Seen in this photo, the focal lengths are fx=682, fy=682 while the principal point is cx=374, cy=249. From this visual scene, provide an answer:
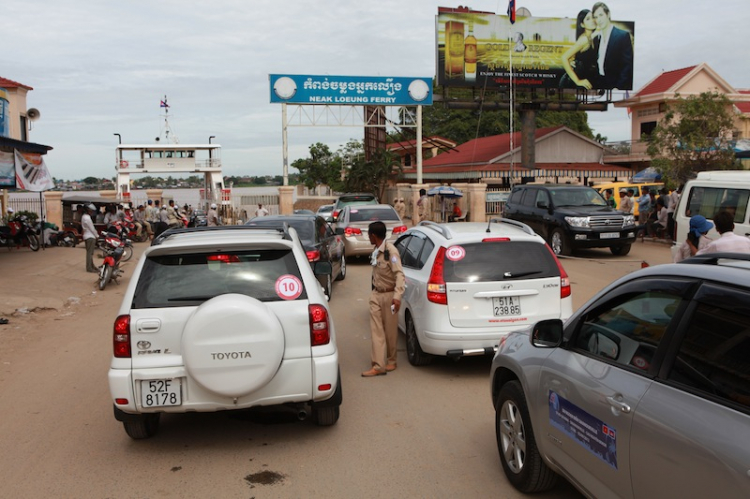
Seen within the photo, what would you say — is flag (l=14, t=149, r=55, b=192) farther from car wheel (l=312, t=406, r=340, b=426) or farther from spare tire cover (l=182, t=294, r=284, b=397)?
spare tire cover (l=182, t=294, r=284, b=397)

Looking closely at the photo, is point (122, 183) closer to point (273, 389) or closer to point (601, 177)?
point (601, 177)

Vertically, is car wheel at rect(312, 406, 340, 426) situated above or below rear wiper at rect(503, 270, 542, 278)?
below

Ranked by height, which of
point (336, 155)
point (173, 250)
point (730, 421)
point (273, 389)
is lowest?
point (273, 389)

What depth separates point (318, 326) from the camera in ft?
17.4

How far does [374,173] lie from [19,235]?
2410 cm

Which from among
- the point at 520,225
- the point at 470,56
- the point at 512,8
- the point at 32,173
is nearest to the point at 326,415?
the point at 520,225

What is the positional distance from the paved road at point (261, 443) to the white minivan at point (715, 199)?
6181 millimetres

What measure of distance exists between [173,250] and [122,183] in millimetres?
43207

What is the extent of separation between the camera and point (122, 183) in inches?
1793

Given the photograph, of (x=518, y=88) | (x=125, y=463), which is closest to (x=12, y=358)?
(x=125, y=463)

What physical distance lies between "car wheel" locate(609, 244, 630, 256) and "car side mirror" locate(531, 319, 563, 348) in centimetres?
1540

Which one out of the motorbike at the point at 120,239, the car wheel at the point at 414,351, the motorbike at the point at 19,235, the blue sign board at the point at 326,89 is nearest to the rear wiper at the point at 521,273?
the car wheel at the point at 414,351

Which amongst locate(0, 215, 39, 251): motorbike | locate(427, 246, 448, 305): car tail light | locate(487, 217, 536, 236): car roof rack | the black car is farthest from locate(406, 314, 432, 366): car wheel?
locate(0, 215, 39, 251): motorbike

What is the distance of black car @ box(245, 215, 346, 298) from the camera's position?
12.4 metres
